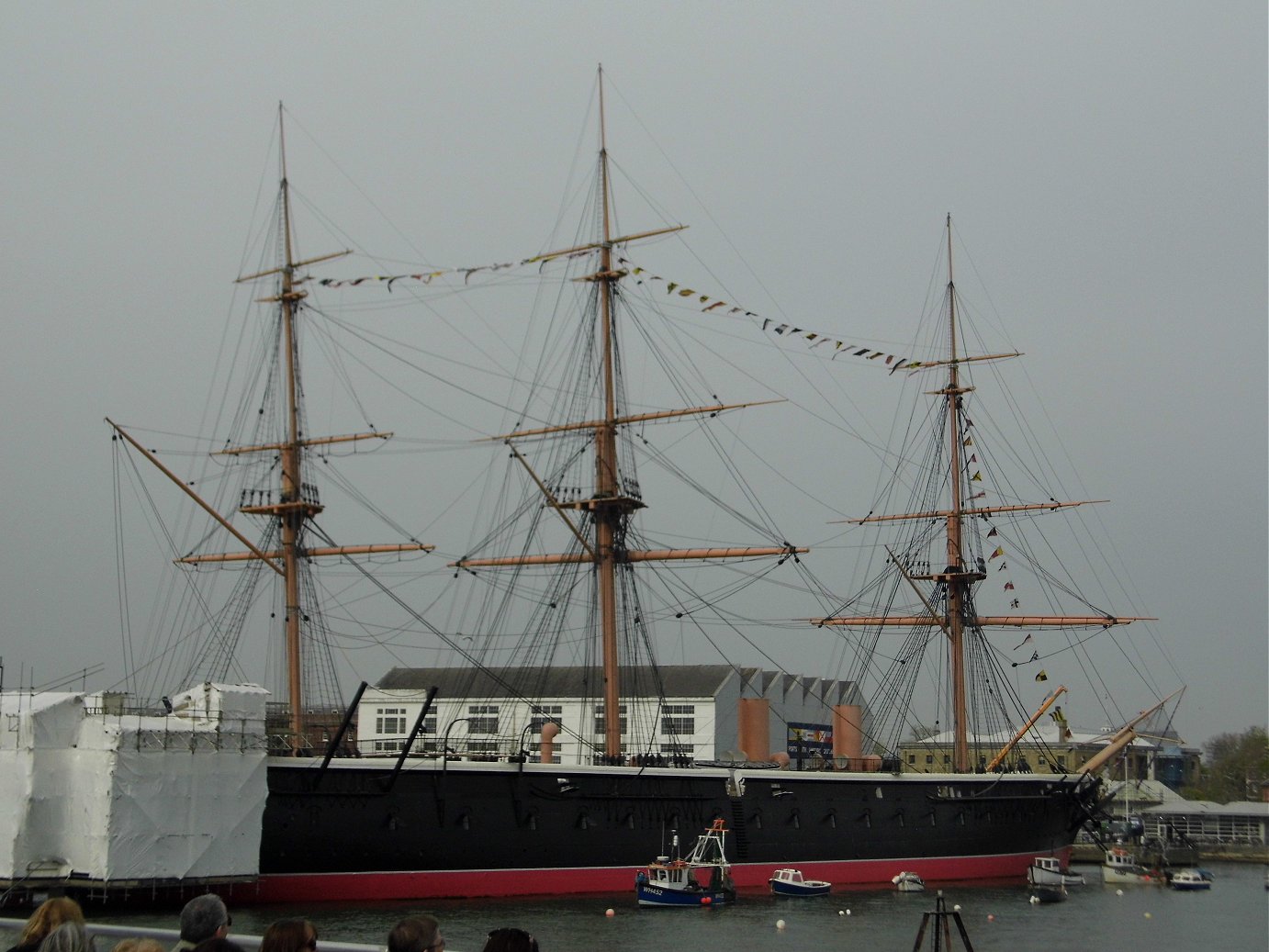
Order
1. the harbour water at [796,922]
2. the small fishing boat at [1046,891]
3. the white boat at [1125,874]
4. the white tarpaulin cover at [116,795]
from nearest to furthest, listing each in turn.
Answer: the white tarpaulin cover at [116,795] < the harbour water at [796,922] < the small fishing boat at [1046,891] < the white boat at [1125,874]

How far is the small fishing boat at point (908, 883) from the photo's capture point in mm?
47531

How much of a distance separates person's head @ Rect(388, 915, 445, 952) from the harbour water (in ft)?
72.2

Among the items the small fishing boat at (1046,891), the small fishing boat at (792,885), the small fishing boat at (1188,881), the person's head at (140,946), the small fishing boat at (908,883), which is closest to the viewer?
the person's head at (140,946)

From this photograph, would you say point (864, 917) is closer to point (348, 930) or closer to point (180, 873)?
point (348, 930)

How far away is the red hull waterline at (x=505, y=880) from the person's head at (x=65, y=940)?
28.6 m

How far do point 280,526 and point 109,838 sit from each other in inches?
720

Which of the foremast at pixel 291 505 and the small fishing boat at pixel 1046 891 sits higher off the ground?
the foremast at pixel 291 505

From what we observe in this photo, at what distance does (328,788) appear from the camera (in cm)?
3662

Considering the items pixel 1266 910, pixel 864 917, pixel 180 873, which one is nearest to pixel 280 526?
pixel 180 873

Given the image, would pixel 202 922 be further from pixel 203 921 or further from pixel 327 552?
pixel 327 552

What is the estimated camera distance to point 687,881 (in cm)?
3994

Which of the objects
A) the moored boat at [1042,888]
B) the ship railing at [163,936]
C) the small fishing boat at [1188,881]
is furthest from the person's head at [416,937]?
the small fishing boat at [1188,881]

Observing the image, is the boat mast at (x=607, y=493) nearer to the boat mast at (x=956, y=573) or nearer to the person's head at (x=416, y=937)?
the boat mast at (x=956, y=573)

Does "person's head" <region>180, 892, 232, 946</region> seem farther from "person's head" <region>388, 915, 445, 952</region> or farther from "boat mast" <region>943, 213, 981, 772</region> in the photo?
"boat mast" <region>943, 213, 981, 772</region>
